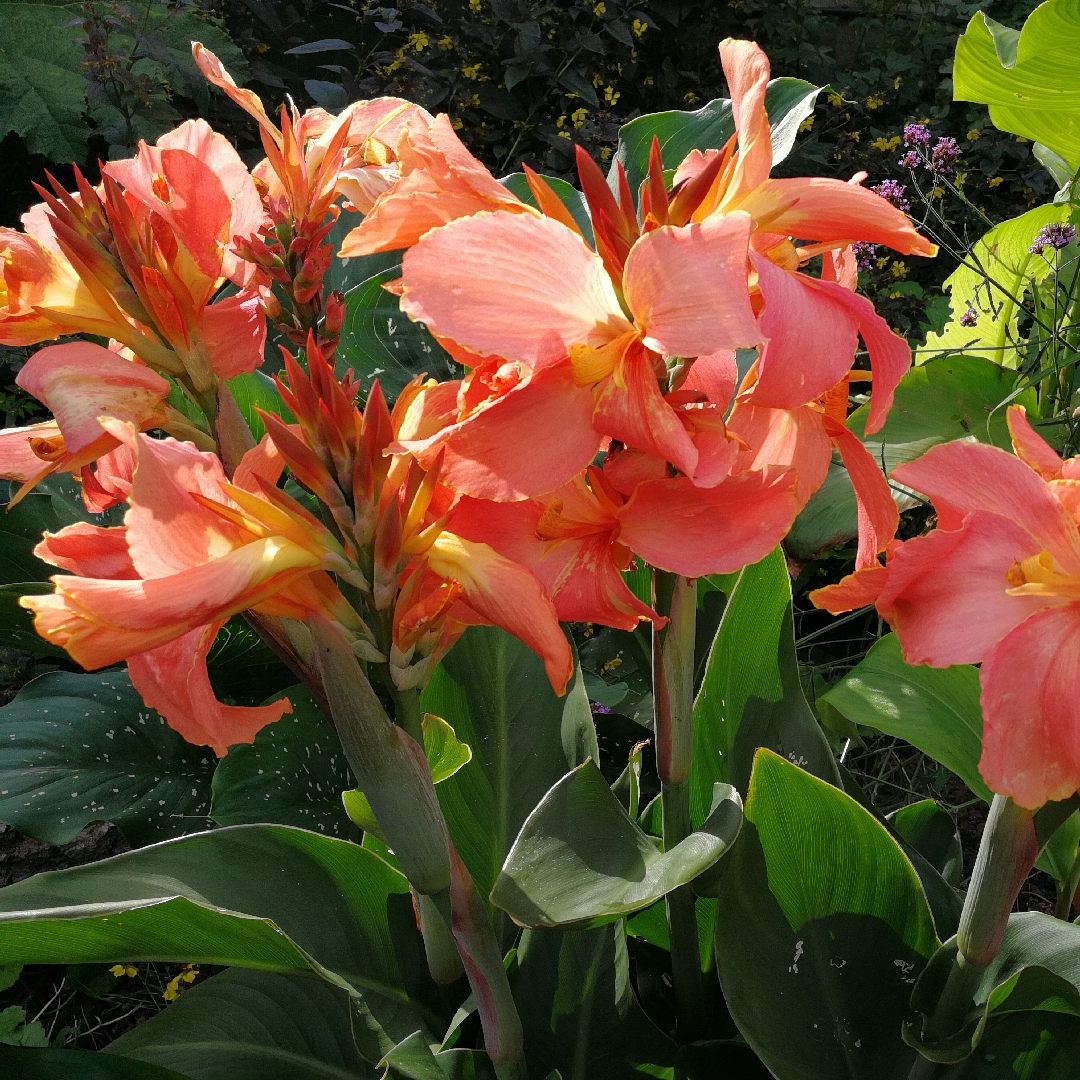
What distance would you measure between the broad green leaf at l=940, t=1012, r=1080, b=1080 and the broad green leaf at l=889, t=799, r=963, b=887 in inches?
8.7

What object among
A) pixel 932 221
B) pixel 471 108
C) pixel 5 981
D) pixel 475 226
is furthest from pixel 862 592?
pixel 932 221

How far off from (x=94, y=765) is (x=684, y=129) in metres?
0.93

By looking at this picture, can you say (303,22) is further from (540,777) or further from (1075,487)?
(1075,487)

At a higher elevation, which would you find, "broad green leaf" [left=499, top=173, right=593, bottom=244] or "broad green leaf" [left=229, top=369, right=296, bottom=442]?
"broad green leaf" [left=499, top=173, right=593, bottom=244]

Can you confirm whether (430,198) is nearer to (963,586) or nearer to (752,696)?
(963,586)

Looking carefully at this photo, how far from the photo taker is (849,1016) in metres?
0.67

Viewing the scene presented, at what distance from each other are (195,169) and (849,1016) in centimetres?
66

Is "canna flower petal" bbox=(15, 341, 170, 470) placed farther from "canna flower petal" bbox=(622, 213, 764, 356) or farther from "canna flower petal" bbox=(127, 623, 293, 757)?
"canna flower petal" bbox=(622, 213, 764, 356)

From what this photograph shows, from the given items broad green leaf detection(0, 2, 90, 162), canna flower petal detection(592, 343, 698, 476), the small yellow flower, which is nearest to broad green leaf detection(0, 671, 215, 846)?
canna flower petal detection(592, 343, 698, 476)

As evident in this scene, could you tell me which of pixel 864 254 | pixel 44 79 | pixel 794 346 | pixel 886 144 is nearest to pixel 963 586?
pixel 794 346

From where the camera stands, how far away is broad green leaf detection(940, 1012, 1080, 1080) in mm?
637

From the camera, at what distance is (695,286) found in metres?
0.36

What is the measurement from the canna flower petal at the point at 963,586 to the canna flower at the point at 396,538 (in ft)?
0.48

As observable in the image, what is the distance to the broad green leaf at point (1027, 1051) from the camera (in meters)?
0.64
